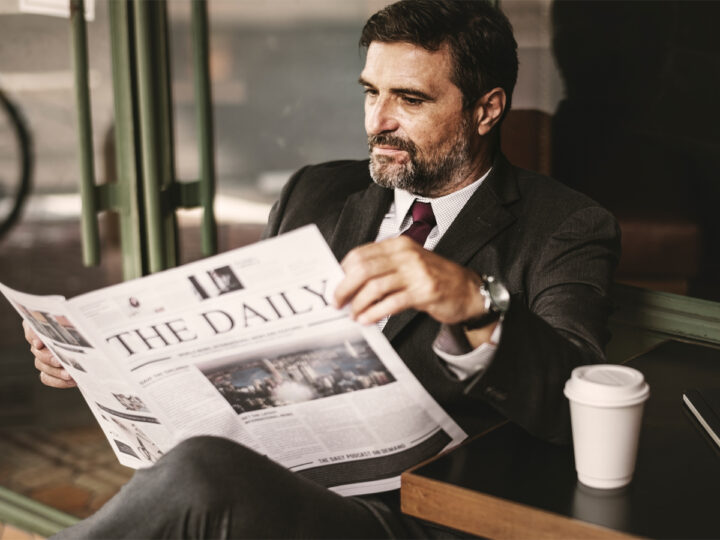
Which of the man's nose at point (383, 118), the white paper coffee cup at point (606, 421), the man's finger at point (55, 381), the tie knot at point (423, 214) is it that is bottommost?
the man's finger at point (55, 381)

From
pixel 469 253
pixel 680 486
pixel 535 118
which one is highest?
pixel 535 118

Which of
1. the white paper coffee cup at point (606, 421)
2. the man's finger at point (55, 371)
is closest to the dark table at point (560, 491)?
the white paper coffee cup at point (606, 421)

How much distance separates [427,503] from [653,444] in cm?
32

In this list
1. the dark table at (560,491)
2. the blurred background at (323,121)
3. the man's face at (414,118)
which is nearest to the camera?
the dark table at (560,491)

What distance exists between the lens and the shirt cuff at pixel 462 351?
1114 millimetres

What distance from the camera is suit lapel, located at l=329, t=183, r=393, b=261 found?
65.4 inches

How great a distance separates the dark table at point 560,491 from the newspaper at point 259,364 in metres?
0.12

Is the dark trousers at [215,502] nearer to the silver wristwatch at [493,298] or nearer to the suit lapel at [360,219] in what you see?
the silver wristwatch at [493,298]

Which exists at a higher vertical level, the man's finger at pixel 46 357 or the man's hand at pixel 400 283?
the man's hand at pixel 400 283

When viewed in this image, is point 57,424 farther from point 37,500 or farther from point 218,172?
point 218,172

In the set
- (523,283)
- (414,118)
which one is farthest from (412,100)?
(523,283)

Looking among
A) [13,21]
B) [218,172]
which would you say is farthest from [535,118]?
[13,21]

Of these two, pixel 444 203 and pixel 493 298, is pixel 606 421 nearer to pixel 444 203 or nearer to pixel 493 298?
pixel 493 298

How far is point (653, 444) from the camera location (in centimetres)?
111
